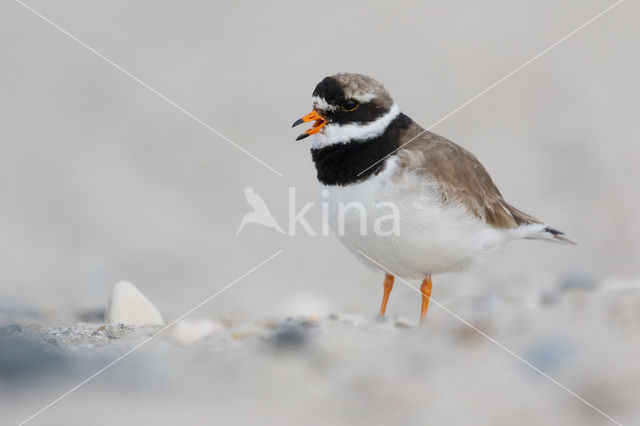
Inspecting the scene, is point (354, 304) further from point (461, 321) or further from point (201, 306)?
point (461, 321)

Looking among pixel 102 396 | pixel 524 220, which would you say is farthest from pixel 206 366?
pixel 524 220

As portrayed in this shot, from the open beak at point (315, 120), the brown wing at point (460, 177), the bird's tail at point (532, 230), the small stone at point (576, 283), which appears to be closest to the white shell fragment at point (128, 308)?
the open beak at point (315, 120)

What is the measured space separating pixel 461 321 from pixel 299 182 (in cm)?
573

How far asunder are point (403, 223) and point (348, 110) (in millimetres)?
763

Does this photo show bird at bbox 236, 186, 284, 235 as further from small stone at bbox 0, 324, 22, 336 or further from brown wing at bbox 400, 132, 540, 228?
small stone at bbox 0, 324, 22, 336

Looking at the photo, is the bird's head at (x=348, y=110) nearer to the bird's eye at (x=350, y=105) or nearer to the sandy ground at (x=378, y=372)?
the bird's eye at (x=350, y=105)

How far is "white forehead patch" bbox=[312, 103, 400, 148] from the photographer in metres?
4.79

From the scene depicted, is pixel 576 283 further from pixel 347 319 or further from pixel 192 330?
pixel 192 330

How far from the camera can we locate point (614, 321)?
3.60 metres

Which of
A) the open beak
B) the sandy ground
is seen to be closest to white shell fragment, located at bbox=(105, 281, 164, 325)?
the sandy ground

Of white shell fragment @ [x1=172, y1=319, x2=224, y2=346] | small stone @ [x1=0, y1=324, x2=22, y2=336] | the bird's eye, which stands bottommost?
small stone @ [x1=0, y1=324, x2=22, y2=336]

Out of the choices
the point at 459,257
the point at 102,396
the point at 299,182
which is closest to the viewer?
the point at 102,396

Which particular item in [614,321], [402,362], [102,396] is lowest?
[102,396]

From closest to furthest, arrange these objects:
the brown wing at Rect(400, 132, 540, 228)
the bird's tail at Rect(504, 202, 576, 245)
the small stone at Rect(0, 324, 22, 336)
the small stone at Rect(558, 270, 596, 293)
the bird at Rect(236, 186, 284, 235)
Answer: the small stone at Rect(0, 324, 22, 336) < the brown wing at Rect(400, 132, 540, 228) < the small stone at Rect(558, 270, 596, 293) < the bird's tail at Rect(504, 202, 576, 245) < the bird at Rect(236, 186, 284, 235)
